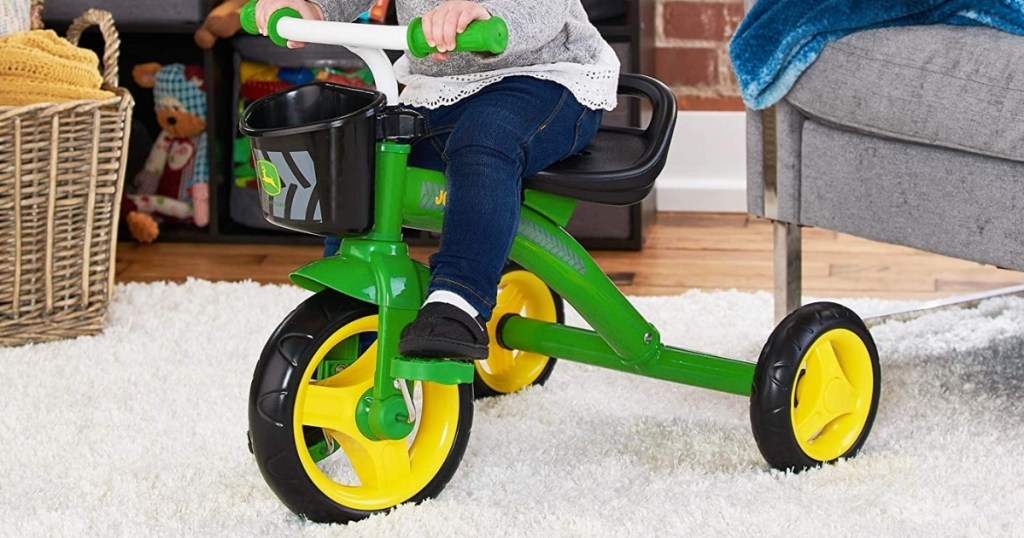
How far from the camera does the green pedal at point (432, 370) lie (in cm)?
106

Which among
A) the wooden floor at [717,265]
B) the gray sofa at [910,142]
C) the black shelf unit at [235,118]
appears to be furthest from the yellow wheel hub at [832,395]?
the black shelf unit at [235,118]

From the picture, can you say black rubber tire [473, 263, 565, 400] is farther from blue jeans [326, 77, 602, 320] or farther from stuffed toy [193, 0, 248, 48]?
stuffed toy [193, 0, 248, 48]

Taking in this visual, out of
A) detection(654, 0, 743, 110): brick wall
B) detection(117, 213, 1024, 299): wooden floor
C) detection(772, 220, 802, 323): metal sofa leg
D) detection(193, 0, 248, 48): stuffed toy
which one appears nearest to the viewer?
detection(772, 220, 802, 323): metal sofa leg

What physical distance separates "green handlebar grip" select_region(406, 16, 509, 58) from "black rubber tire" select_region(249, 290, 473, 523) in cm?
24

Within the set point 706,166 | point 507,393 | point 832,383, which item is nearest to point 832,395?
point 832,383

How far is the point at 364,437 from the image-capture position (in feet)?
3.74

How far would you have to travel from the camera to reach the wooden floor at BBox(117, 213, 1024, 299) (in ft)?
6.61

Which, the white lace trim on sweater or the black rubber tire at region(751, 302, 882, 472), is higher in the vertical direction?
the white lace trim on sweater

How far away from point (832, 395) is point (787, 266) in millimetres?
349

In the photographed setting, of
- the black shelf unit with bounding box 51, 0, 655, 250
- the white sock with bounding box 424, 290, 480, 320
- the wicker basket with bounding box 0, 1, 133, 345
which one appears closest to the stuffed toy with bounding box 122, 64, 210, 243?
the black shelf unit with bounding box 51, 0, 655, 250

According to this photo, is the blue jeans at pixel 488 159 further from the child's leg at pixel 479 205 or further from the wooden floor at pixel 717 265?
the wooden floor at pixel 717 265

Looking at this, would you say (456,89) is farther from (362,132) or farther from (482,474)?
(482,474)

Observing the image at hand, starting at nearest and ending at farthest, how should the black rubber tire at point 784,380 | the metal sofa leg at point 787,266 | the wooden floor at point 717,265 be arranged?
the black rubber tire at point 784,380 < the metal sofa leg at point 787,266 < the wooden floor at point 717,265

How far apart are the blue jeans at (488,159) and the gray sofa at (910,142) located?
0.36 m
